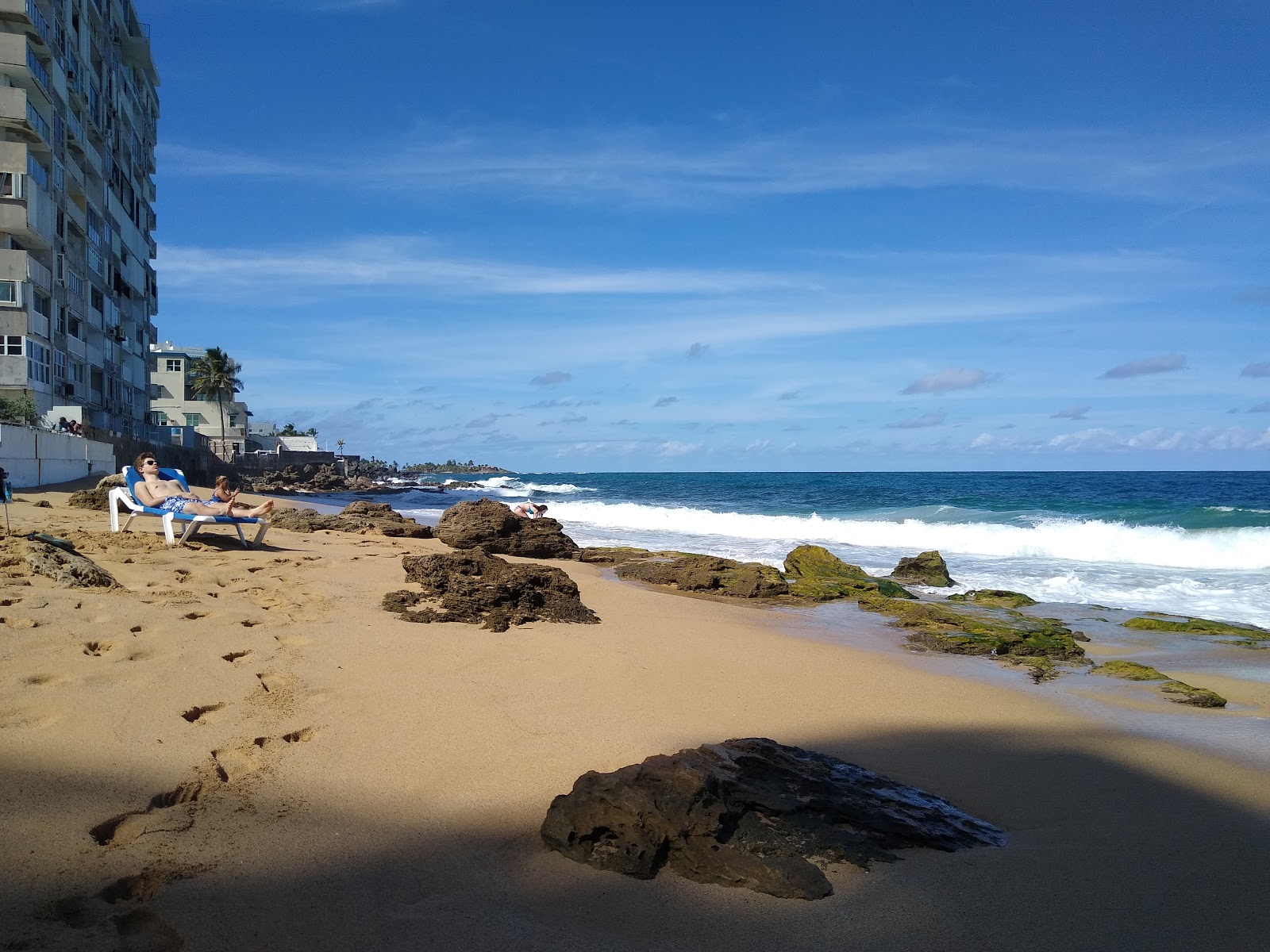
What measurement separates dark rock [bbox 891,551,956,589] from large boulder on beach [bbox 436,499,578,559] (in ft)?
19.4

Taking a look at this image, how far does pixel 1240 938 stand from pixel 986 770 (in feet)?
5.63

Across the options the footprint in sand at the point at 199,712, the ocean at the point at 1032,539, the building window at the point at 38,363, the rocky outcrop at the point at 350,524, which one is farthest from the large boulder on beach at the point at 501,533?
the building window at the point at 38,363

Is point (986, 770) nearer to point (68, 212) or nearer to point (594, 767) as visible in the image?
point (594, 767)

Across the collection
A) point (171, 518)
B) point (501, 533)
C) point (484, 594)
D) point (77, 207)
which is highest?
point (77, 207)

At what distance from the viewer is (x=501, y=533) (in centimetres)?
1379

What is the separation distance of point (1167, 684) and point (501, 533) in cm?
954

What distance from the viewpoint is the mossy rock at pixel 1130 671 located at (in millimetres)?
7312

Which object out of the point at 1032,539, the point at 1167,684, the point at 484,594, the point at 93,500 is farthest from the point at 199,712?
the point at 1032,539

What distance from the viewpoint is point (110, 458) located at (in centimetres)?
2408

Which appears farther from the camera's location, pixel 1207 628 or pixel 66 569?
pixel 1207 628

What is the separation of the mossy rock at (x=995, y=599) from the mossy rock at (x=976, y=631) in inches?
21.8

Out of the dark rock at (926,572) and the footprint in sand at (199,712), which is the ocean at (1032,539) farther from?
the footprint in sand at (199,712)

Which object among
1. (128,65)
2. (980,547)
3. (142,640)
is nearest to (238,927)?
(142,640)

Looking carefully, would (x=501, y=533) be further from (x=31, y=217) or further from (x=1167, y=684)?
(x=31, y=217)
